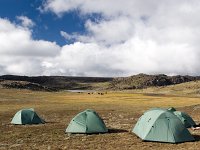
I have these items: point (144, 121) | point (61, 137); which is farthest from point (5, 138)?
point (144, 121)

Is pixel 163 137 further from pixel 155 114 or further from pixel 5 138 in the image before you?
pixel 5 138

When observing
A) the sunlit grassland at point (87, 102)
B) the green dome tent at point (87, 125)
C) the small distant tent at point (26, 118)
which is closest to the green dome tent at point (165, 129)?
the green dome tent at point (87, 125)

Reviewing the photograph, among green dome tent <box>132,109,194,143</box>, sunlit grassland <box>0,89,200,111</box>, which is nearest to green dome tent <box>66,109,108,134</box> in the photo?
green dome tent <box>132,109,194,143</box>

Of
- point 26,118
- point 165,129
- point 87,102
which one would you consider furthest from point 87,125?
point 87,102

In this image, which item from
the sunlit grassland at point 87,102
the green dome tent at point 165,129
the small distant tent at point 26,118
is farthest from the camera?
the sunlit grassland at point 87,102

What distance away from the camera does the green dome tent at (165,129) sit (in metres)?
25.4

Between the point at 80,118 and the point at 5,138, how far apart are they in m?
5.93

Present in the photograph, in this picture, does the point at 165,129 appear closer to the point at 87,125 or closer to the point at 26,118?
the point at 87,125

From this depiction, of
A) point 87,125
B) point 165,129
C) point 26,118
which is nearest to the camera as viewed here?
point 165,129

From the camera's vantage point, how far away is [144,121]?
2789 centimetres

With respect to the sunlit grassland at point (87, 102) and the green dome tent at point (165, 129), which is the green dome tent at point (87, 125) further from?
the sunlit grassland at point (87, 102)

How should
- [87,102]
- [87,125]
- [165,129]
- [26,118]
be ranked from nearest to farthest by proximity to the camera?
1. [165,129]
2. [87,125]
3. [26,118]
4. [87,102]

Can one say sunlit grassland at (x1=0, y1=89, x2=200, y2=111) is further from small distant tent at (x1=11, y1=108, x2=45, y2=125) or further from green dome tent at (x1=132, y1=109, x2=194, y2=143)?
green dome tent at (x1=132, y1=109, x2=194, y2=143)

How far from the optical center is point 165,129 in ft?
83.7
